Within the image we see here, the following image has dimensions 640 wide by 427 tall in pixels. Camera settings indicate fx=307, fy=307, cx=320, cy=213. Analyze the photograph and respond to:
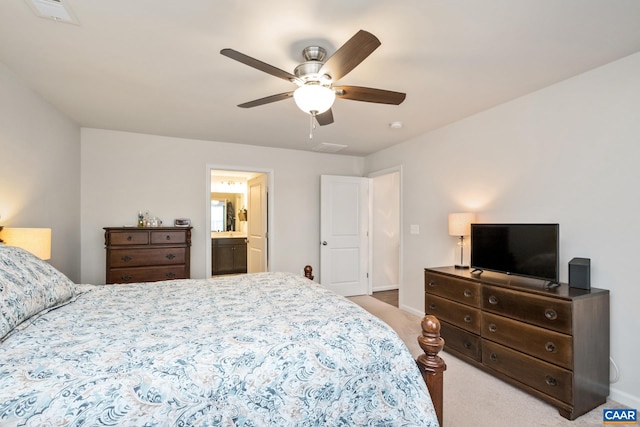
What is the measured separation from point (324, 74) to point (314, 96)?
0.50ft

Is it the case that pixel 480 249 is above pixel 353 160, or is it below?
below

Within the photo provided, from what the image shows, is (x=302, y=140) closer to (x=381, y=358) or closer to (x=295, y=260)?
(x=295, y=260)

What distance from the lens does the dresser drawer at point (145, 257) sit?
11.6 ft

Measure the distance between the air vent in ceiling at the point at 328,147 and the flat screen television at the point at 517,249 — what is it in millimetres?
2358

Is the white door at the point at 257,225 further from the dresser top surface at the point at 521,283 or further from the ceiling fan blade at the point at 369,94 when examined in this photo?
the ceiling fan blade at the point at 369,94

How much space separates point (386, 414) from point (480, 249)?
85.8 inches

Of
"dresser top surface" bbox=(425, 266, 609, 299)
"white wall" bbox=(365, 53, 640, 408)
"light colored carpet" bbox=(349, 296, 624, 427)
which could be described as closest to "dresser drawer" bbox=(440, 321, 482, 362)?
"light colored carpet" bbox=(349, 296, 624, 427)

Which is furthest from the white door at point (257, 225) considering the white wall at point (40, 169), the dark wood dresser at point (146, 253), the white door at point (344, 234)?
the white wall at point (40, 169)

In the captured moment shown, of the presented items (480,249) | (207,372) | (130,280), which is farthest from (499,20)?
(130,280)

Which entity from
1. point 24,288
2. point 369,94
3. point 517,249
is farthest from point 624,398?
point 24,288

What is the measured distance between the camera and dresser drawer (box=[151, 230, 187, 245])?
3.69 m

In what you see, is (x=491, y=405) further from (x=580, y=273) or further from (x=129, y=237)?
(x=129, y=237)

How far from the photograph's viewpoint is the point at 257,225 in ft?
17.1

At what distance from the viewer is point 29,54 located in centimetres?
217
